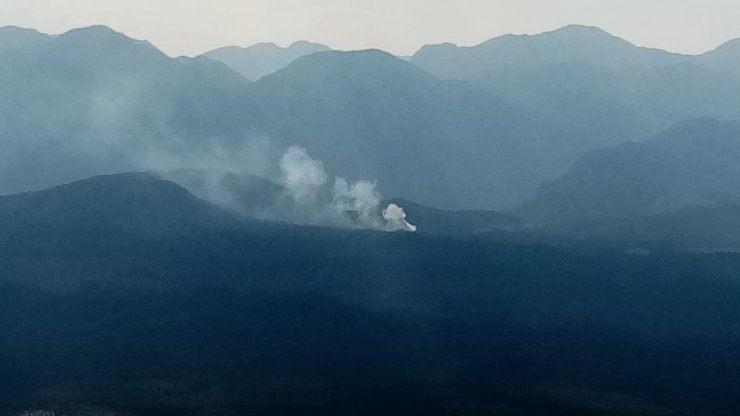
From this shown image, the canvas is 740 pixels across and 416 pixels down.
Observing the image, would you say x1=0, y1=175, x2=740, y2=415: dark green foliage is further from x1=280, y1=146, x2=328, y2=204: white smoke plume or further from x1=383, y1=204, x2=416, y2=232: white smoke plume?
x1=280, y1=146, x2=328, y2=204: white smoke plume

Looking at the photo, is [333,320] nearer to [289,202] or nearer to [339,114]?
[289,202]

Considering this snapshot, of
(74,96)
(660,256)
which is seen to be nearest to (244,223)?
(660,256)

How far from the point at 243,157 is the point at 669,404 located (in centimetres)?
9308

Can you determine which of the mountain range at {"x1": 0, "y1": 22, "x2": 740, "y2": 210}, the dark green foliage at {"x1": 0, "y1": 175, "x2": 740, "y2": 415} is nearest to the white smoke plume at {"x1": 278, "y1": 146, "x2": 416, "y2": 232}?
the dark green foliage at {"x1": 0, "y1": 175, "x2": 740, "y2": 415}

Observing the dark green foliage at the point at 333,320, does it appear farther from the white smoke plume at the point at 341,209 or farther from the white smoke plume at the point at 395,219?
the white smoke plume at the point at 341,209

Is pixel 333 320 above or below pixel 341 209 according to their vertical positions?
below

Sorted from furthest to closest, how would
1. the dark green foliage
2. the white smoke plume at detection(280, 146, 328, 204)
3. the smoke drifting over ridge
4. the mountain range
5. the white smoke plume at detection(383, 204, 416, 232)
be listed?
the mountain range < the white smoke plume at detection(280, 146, 328, 204) < the smoke drifting over ridge < the white smoke plume at detection(383, 204, 416, 232) < the dark green foliage

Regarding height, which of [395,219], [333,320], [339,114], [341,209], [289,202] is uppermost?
[339,114]

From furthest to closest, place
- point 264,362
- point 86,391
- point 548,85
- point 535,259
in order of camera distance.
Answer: point 548,85, point 535,259, point 264,362, point 86,391

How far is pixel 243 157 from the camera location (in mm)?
125812

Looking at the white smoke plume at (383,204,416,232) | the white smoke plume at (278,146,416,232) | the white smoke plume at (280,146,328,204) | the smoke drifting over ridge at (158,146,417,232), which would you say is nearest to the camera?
the white smoke plume at (383,204,416,232)

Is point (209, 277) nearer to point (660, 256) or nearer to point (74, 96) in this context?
point (660, 256)

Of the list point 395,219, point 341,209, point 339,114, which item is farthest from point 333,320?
point 339,114

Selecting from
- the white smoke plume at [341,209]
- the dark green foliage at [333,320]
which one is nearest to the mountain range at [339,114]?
the white smoke plume at [341,209]
